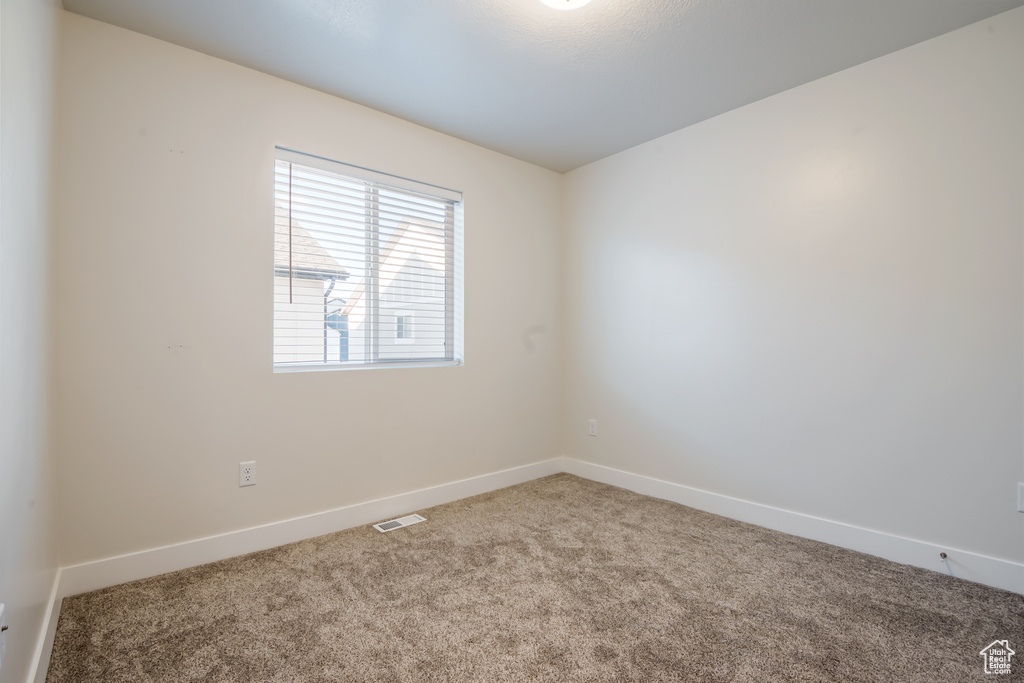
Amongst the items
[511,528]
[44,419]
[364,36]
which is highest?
[364,36]

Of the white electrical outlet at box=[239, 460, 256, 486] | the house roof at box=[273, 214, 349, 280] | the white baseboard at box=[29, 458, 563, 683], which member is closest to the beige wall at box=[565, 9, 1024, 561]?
the white baseboard at box=[29, 458, 563, 683]

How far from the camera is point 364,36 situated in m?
2.17

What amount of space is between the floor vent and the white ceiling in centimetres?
240

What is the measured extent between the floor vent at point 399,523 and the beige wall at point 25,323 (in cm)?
135

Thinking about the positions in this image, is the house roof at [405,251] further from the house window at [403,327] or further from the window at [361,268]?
the house window at [403,327]

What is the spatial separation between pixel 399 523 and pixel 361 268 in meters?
1.51

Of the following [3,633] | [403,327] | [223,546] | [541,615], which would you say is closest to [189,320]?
[223,546]

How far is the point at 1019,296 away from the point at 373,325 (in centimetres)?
310

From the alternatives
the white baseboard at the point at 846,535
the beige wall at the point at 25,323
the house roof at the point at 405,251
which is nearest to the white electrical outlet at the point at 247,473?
the beige wall at the point at 25,323

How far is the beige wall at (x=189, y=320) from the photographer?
2021mm

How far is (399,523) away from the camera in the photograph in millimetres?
2785

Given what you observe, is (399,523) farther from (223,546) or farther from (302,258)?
(302,258)

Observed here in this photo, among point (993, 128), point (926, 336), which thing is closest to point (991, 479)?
point (926, 336)

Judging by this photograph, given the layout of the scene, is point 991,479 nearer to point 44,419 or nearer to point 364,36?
point 364,36
